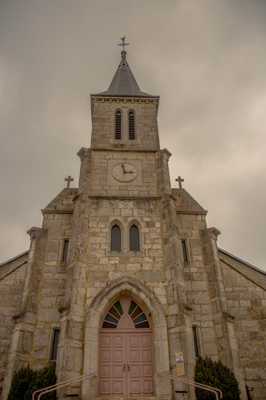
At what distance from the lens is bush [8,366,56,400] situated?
10070mm

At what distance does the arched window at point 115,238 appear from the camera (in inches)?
538

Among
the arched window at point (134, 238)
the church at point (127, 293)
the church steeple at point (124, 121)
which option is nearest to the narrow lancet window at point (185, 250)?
the church at point (127, 293)

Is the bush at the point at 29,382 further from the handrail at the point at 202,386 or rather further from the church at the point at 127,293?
the handrail at the point at 202,386

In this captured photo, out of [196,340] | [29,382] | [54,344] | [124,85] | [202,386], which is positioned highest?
[124,85]

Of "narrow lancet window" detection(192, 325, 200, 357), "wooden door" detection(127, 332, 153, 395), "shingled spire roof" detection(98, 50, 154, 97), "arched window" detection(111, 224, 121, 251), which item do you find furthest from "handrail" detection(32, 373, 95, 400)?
"shingled spire roof" detection(98, 50, 154, 97)

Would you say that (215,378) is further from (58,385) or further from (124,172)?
(124,172)

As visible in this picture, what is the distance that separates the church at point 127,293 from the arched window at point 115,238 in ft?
0.15

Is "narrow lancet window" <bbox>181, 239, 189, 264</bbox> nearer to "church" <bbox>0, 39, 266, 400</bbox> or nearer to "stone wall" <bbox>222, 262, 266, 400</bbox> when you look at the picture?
"church" <bbox>0, 39, 266, 400</bbox>

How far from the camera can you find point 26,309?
478 inches

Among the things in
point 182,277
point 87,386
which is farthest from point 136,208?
point 87,386

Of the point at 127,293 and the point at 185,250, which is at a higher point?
the point at 185,250

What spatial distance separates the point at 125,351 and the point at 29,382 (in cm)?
314

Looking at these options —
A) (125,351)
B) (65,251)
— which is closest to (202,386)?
(125,351)

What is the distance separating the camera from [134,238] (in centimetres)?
1398
